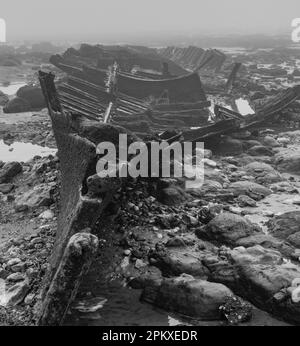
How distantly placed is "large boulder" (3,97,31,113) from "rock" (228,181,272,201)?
8.82m

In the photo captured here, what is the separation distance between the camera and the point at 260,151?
378 inches

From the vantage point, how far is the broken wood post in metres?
3.47

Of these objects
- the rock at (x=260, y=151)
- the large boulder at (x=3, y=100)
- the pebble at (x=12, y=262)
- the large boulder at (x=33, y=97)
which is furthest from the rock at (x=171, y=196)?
the large boulder at (x=3, y=100)

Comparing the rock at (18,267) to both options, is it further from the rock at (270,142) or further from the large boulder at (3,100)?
the large boulder at (3,100)

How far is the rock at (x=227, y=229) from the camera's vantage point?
548 centimetres

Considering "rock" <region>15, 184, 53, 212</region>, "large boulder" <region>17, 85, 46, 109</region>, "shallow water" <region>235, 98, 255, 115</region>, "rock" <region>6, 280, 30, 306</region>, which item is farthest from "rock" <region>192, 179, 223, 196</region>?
"large boulder" <region>17, 85, 46, 109</region>

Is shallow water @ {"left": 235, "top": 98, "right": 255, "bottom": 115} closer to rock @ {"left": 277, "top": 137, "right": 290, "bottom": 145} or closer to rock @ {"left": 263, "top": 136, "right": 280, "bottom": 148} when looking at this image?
rock @ {"left": 277, "top": 137, "right": 290, "bottom": 145}

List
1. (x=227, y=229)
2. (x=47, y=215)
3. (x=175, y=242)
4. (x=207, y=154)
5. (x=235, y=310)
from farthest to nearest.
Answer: (x=207, y=154), (x=47, y=215), (x=227, y=229), (x=175, y=242), (x=235, y=310)

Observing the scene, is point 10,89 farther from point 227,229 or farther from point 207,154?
point 227,229

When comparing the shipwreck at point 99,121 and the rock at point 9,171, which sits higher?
the shipwreck at point 99,121

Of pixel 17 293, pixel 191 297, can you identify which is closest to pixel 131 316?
pixel 191 297

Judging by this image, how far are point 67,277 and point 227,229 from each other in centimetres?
270

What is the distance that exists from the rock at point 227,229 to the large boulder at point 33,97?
33.1 ft
